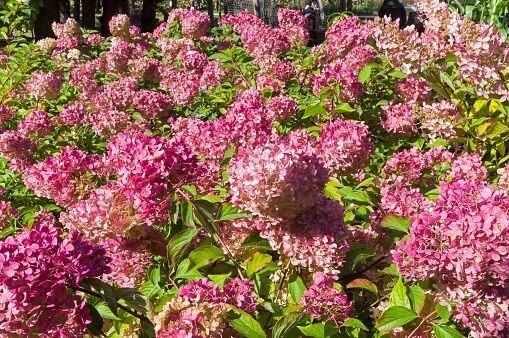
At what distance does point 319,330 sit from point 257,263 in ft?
0.89

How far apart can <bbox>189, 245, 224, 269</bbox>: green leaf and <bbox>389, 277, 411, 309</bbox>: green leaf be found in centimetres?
49

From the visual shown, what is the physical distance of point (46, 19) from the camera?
9898 millimetres

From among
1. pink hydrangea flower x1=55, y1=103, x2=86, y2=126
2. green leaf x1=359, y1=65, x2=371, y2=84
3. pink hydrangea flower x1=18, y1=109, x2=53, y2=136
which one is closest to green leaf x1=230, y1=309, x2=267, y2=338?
green leaf x1=359, y1=65, x2=371, y2=84

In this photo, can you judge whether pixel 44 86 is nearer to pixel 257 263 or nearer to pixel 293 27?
pixel 293 27

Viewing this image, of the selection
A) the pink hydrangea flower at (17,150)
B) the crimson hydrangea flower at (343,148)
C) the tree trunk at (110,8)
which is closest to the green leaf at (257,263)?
the crimson hydrangea flower at (343,148)

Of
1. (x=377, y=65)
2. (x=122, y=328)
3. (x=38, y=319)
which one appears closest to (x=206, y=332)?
(x=38, y=319)

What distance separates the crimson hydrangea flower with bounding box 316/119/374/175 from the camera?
204 centimetres

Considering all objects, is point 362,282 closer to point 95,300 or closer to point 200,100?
point 95,300

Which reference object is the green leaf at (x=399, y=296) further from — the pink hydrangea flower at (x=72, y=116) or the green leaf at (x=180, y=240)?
the pink hydrangea flower at (x=72, y=116)

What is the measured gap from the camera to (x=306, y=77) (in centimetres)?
395

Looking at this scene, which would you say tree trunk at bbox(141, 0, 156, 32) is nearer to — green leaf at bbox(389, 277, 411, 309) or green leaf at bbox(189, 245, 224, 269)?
green leaf at bbox(189, 245, 224, 269)

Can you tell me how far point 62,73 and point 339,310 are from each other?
4352mm

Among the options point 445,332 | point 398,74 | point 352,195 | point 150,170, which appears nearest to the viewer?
point 445,332

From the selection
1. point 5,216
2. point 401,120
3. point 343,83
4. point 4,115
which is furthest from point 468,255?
point 4,115
